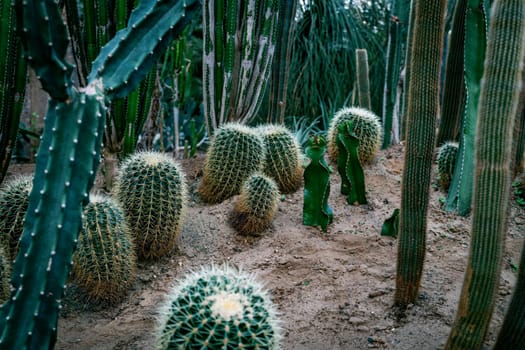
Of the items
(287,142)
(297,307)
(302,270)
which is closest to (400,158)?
(287,142)

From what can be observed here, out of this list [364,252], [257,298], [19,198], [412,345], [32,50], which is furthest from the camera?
[364,252]

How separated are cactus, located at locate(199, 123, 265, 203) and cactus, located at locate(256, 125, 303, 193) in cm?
16

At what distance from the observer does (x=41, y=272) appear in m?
1.67

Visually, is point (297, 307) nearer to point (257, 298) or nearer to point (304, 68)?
point (257, 298)

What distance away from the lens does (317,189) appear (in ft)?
10.8

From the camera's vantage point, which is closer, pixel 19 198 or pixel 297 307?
pixel 297 307

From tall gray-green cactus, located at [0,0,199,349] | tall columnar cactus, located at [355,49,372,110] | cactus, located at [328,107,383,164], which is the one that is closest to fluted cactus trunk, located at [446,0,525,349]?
tall gray-green cactus, located at [0,0,199,349]

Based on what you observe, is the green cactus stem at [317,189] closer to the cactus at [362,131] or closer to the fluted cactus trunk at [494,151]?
the cactus at [362,131]

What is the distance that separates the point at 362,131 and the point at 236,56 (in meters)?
1.26

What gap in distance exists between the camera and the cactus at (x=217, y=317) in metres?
1.67

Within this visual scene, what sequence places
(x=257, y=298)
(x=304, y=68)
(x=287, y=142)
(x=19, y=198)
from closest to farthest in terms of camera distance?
(x=257, y=298) → (x=19, y=198) → (x=287, y=142) → (x=304, y=68)

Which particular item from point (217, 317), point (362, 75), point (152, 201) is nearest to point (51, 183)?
point (217, 317)

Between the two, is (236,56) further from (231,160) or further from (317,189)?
(317,189)

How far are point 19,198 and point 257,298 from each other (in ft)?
5.32
